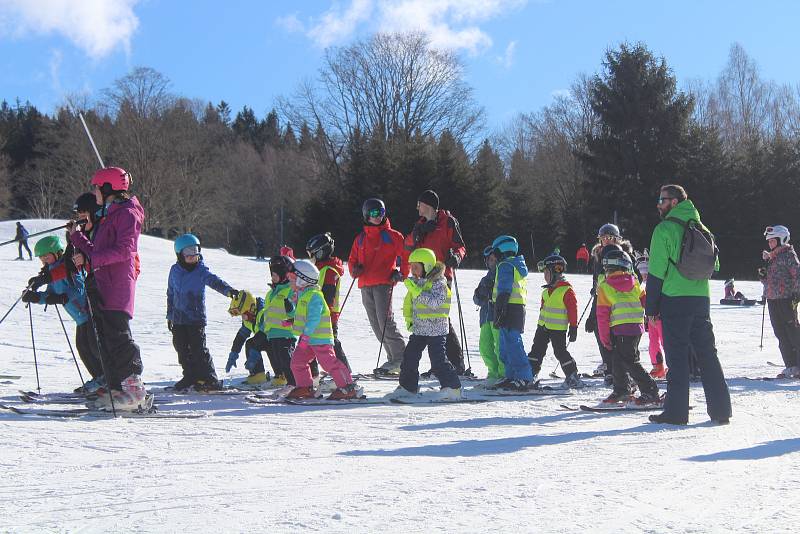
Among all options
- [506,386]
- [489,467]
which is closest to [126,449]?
[489,467]

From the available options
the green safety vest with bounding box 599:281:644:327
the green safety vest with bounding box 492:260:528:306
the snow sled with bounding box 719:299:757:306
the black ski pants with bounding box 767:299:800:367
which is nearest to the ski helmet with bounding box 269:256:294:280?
the green safety vest with bounding box 492:260:528:306

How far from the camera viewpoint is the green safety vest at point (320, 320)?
7496 mm

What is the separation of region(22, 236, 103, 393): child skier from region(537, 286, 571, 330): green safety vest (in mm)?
4397

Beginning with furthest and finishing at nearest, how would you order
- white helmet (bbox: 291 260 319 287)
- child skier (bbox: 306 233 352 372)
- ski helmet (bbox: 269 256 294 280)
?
child skier (bbox: 306 233 352 372), ski helmet (bbox: 269 256 294 280), white helmet (bbox: 291 260 319 287)

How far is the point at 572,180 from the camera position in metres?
52.1

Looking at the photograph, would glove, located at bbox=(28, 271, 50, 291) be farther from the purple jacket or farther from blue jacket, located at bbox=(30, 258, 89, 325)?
the purple jacket

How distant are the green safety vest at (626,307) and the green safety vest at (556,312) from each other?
133 centimetres

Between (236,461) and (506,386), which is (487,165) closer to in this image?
(506,386)

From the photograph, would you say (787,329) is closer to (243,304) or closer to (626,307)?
(626,307)

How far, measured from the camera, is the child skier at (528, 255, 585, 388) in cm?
898

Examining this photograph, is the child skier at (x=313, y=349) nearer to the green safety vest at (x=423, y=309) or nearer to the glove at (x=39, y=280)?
the green safety vest at (x=423, y=309)

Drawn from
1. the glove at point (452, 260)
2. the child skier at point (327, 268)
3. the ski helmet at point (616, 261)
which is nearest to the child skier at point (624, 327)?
the ski helmet at point (616, 261)

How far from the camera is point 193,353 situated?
27.1 feet

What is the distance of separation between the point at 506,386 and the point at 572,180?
45.2 meters
